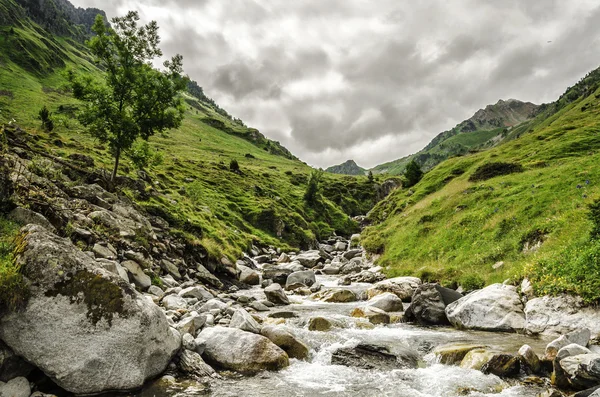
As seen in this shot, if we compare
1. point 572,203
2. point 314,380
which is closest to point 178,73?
point 314,380

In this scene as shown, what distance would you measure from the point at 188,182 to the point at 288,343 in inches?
2396

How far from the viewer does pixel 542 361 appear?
35.0ft

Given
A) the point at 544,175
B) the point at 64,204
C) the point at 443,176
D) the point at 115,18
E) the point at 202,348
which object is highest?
the point at 115,18

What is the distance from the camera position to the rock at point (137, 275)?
17928 mm

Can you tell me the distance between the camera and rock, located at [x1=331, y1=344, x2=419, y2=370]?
12.2m

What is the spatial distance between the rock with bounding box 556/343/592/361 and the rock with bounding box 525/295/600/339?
306 cm

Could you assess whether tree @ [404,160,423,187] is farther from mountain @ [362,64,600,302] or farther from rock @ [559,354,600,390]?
rock @ [559,354,600,390]

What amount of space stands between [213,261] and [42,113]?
4664 centimetres

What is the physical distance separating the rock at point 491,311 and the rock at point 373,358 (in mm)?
5218

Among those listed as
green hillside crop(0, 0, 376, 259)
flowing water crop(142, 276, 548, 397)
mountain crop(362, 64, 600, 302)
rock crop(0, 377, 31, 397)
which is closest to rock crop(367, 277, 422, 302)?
mountain crop(362, 64, 600, 302)

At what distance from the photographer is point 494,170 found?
152 ft

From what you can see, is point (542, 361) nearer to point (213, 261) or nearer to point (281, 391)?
point (281, 391)

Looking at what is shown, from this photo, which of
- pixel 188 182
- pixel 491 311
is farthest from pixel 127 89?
pixel 188 182

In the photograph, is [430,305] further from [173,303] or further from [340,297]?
[173,303]
